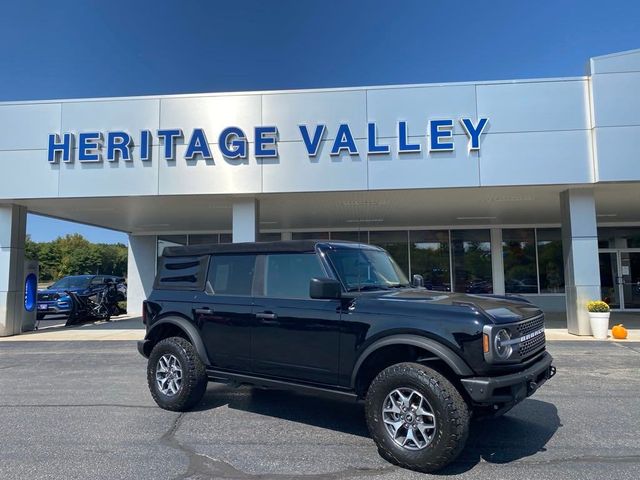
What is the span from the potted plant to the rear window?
10031 millimetres

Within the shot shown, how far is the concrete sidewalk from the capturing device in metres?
11.8

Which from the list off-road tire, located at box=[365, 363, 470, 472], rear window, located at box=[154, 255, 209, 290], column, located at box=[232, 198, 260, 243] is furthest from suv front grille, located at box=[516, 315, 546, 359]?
column, located at box=[232, 198, 260, 243]

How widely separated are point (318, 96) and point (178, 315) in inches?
304

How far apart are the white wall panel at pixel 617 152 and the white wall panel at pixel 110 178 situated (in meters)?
11.0

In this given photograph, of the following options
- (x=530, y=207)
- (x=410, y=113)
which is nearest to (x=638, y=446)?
(x=410, y=113)

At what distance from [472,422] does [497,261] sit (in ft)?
50.9

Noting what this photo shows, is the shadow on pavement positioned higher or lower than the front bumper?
lower

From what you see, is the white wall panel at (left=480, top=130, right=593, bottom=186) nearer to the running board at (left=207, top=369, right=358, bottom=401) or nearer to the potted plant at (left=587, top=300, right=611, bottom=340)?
the potted plant at (left=587, top=300, right=611, bottom=340)

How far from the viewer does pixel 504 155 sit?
1135 centimetres

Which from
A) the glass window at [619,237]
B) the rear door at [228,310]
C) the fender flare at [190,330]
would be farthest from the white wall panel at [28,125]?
the glass window at [619,237]

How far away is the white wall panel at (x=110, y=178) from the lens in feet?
39.6

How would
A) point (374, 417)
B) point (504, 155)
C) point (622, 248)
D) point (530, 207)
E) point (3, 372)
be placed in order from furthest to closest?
point (622, 248), point (530, 207), point (504, 155), point (3, 372), point (374, 417)

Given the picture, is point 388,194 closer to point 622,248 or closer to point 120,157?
point 120,157

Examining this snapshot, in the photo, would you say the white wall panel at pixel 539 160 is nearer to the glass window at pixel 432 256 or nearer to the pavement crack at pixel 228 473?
the glass window at pixel 432 256
